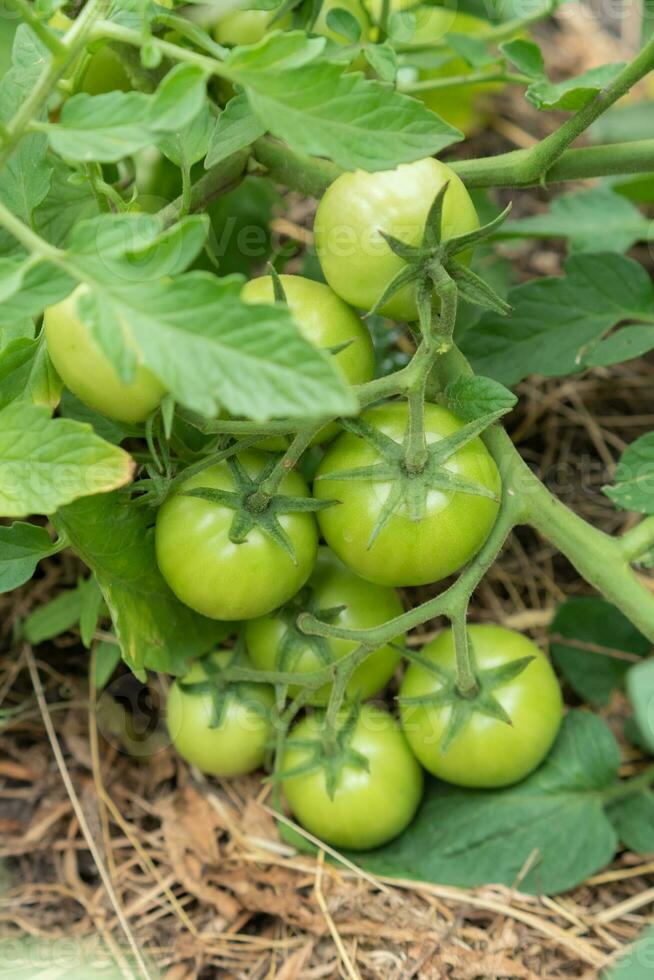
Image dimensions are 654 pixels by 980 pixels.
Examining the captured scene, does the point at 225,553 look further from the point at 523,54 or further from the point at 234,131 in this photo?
the point at 523,54

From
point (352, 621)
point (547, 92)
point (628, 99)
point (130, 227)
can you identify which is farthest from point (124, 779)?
point (628, 99)

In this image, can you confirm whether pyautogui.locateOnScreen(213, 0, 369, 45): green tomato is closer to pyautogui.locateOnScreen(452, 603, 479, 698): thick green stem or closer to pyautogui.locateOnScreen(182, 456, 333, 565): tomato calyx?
pyautogui.locateOnScreen(182, 456, 333, 565): tomato calyx

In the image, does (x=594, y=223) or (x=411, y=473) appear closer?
(x=411, y=473)

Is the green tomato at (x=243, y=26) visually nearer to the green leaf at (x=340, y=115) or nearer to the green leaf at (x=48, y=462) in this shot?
the green leaf at (x=340, y=115)

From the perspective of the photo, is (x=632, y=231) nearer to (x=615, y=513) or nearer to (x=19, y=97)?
(x=615, y=513)

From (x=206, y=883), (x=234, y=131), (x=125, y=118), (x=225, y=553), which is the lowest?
(x=206, y=883)

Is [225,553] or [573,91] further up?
[573,91]

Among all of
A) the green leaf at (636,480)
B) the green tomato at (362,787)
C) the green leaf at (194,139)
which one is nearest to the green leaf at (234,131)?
the green leaf at (194,139)

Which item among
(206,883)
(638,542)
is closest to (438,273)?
(638,542)
